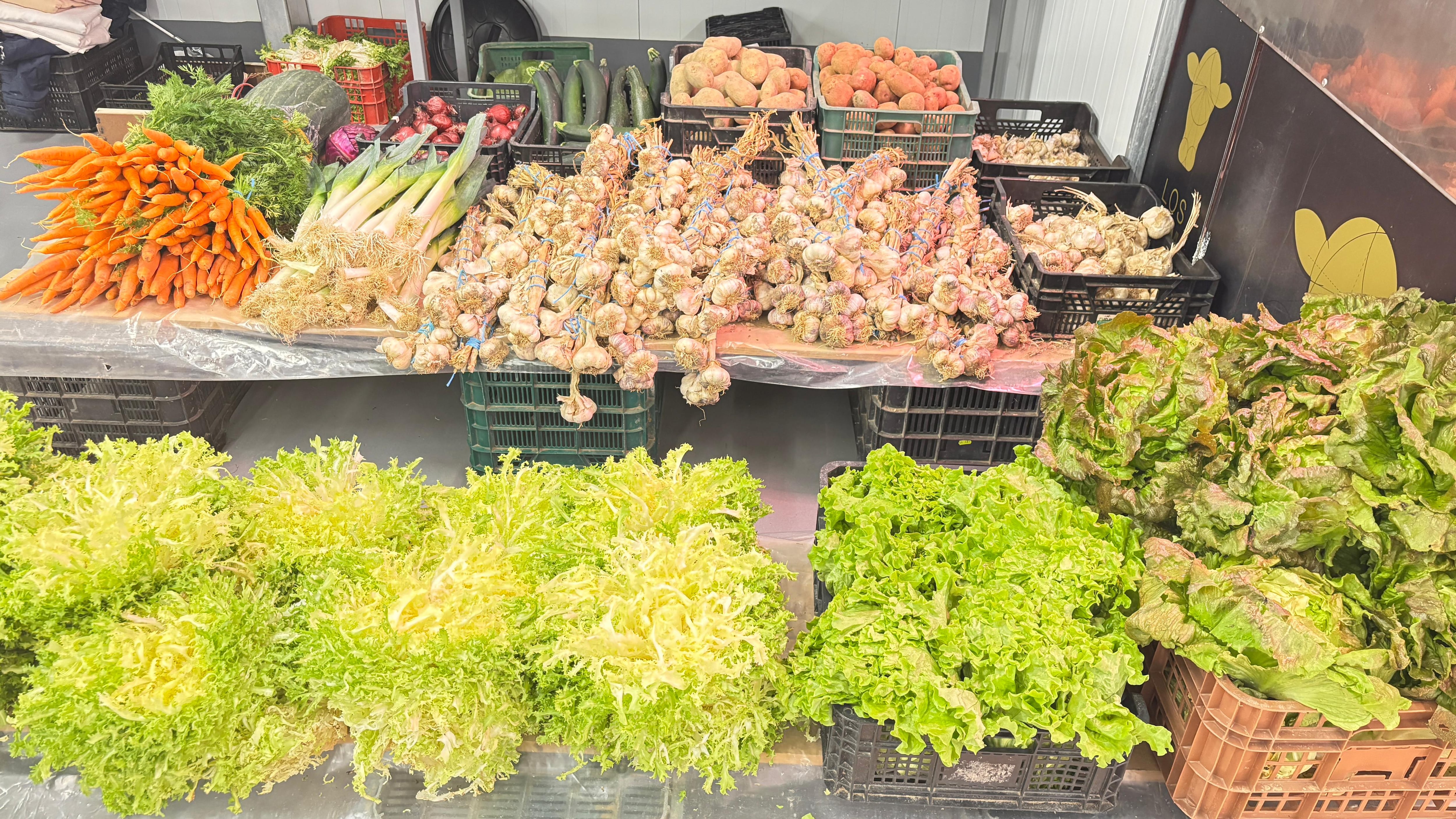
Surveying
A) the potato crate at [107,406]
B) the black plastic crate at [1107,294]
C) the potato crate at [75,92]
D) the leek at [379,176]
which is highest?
the leek at [379,176]

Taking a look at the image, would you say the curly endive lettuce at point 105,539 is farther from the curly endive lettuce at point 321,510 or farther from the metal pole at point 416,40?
the metal pole at point 416,40

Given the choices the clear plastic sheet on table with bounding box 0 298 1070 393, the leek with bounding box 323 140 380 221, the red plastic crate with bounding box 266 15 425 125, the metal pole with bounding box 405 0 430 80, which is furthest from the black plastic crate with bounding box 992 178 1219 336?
the red plastic crate with bounding box 266 15 425 125

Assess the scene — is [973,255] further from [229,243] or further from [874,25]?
[874,25]

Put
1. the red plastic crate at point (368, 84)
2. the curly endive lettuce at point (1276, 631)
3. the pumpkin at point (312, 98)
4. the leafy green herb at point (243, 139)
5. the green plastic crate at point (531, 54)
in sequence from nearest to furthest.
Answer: the curly endive lettuce at point (1276, 631), the leafy green herb at point (243, 139), the pumpkin at point (312, 98), the green plastic crate at point (531, 54), the red plastic crate at point (368, 84)

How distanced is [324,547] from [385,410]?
2.39 m

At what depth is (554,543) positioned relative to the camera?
5.74 feet

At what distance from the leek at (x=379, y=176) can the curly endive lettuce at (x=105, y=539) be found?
1.68 meters

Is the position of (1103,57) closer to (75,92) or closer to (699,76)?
(699,76)

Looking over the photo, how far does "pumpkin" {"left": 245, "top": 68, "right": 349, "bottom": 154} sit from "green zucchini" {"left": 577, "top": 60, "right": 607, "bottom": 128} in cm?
122

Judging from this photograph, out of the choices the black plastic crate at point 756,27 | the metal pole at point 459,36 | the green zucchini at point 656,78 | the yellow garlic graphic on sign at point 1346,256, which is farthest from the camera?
Answer: the black plastic crate at point 756,27

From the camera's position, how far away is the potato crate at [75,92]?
604 cm

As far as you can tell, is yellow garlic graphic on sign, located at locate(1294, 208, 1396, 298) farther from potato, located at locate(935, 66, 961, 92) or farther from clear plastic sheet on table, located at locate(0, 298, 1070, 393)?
potato, located at locate(935, 66, 961, 92)

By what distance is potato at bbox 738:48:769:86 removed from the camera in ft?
13.0

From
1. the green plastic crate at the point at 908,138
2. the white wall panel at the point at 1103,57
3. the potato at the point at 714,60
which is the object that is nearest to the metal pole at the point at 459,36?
the potato at the point at 714,60
